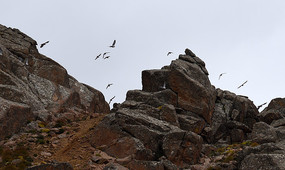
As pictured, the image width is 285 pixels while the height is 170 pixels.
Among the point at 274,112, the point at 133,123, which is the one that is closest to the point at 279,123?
the point at 274,112

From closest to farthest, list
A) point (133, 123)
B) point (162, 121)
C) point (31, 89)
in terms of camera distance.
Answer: point (133, 123) → point (162, 121) → point (31, 89)

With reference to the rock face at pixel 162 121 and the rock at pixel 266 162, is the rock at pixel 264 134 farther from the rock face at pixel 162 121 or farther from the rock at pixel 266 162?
the rock at pixel 266 162

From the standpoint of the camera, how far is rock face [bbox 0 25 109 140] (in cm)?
3835

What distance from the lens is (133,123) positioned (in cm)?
3672

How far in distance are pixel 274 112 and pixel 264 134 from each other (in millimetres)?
15622

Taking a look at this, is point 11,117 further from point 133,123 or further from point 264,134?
point 264,134

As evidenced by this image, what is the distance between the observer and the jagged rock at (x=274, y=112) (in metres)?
58.2

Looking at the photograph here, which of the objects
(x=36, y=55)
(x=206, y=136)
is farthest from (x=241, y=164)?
(x=36, y=55)

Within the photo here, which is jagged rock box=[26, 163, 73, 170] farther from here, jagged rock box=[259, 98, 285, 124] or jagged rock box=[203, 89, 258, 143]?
jagged rock box=[259, 98, 285, 124]

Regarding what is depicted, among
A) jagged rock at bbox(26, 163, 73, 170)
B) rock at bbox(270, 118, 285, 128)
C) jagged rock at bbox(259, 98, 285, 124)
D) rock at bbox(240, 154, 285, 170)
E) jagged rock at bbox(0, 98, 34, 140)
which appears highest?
jagged rock at bbox(259, 98, 285, 124)

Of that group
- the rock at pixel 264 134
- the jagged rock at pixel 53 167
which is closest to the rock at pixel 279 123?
the rock at pixel 264 134

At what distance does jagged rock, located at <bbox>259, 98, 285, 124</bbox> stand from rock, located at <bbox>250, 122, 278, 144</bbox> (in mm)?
12504

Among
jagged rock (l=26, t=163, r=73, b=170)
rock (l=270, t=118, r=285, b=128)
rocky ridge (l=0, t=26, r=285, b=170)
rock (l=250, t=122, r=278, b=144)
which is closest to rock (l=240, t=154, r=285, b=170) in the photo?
rocky ridge (l=0, t=26, r=285, b=170)

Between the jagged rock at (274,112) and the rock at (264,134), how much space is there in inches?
492
